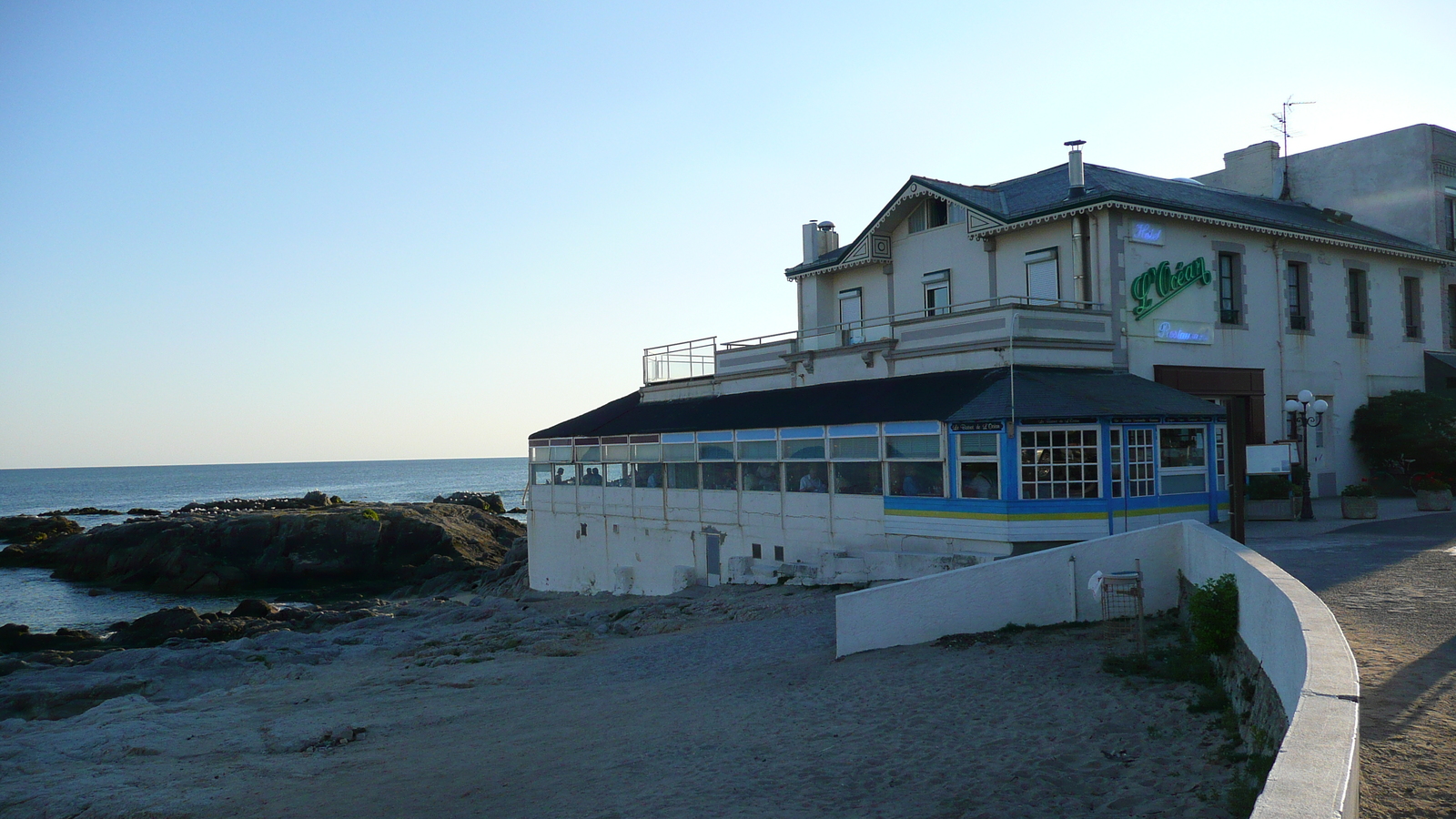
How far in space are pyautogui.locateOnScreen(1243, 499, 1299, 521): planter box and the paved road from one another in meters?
3.46

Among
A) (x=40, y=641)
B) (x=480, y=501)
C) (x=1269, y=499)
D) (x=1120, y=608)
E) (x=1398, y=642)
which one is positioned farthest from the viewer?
(x=480, y=501)

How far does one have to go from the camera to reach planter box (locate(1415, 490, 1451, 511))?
24.7m

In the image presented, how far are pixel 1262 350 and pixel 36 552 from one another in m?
64.8

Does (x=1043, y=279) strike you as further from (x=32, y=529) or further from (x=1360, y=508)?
(x=32, y=529)

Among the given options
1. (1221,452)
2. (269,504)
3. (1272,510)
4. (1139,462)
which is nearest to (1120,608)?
(1139,462)

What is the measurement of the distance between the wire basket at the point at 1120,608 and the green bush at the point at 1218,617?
6.89ft

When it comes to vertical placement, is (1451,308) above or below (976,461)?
above

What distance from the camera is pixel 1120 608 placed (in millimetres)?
13984

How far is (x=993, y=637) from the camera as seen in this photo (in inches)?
547

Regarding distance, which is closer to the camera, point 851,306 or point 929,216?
point 929,216

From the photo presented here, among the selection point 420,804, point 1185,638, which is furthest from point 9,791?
point 1185,638

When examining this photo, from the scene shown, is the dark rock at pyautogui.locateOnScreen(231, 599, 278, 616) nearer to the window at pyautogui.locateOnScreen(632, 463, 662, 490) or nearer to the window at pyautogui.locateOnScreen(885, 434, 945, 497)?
the window at pyautogui.locateOnScreen(632, 463, 662, 490)

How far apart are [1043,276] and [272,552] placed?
40.8m

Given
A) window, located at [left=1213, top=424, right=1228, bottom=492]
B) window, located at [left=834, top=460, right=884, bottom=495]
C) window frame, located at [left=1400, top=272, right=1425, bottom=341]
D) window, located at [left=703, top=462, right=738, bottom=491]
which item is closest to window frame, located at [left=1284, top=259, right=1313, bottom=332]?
window frame, located at [left=1400, top=272, right=1425, bottom=341]
